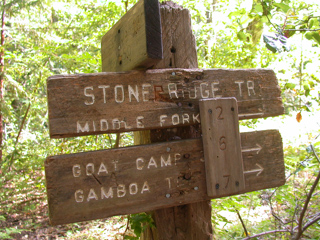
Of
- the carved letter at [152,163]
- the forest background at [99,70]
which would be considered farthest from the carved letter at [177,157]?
the forest background at [99,70]

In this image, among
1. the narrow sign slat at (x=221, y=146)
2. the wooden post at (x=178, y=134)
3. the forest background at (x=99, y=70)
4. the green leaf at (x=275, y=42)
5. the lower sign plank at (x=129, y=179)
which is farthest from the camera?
Result: the forest background at (x=99, y=70)

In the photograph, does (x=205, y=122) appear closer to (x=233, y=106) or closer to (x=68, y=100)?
(x=233, y=106)

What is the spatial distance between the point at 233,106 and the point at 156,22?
0.60m

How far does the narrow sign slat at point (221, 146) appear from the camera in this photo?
1477mm

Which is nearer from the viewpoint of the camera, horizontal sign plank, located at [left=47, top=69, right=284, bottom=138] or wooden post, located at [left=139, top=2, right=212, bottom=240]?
horizontal sign plank, located at [left=47, top=69, right=284, bottom=138]

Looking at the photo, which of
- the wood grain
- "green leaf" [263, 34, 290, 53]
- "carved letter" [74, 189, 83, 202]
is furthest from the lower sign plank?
"green leaf" [263, 34, 290, 53]

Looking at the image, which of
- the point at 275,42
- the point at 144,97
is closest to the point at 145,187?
the point at 144,97

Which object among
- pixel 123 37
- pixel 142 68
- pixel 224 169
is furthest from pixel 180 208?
pixel 123 37

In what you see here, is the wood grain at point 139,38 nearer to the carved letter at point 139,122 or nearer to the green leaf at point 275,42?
the carved letter at point 139,122

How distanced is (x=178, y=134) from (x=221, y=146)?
257 mm

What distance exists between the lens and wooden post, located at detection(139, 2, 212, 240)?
1622mm

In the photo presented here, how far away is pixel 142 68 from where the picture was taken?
1.42 metres

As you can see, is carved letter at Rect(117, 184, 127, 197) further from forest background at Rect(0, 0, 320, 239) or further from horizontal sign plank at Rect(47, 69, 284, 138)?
forest background at Rect(0, 0, 320, 239)

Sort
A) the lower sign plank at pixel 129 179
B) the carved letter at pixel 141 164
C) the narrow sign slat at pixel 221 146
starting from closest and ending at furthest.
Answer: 1. the lower sign plank at pixel 129 179
2. the carved letter at pixel 141 164
3. the narrow sign slat at pixel 221 146
